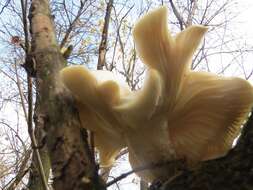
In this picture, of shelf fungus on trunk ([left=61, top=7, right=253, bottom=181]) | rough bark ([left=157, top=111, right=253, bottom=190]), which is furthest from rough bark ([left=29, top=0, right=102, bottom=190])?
rough bark ([left=157, top=111, right=253, bottom=190])

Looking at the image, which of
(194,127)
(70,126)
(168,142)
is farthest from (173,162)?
(70,126)

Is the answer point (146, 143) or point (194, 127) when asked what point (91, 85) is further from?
point (194, 127)

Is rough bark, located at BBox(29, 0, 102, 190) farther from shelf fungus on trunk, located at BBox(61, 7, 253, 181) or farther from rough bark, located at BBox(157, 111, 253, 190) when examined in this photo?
rough bark, located at BBox(157, 111, 253, 190)

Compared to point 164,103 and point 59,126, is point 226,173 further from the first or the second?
point 59,126

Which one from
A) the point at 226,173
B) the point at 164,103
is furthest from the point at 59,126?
the point at 226,173

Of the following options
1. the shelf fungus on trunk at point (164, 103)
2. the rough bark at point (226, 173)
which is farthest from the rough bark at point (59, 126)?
the rough bark at point (226, 173)

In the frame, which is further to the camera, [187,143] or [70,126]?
[187,143]
